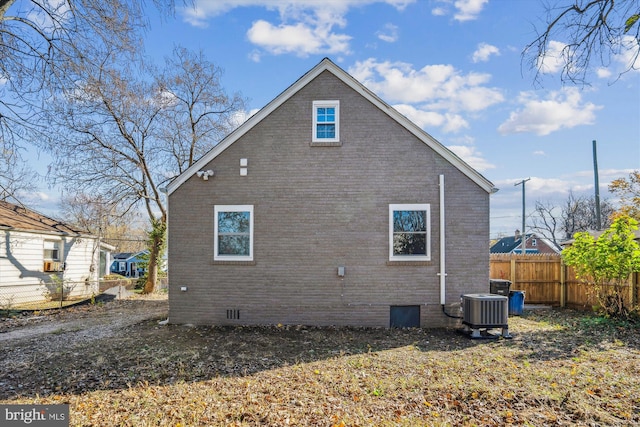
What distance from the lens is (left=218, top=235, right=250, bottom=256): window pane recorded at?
32.3ft

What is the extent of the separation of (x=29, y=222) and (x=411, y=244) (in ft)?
52.8

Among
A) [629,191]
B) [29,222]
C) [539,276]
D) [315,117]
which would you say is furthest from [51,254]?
[629,191]

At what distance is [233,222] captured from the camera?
32.5 ft

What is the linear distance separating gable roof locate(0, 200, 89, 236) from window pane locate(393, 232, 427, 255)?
14.1m

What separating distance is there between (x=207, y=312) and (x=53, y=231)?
1080cm

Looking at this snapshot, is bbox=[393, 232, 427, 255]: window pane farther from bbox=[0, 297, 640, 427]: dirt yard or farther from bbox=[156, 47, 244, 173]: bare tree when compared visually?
bbox=[156, 47, 244, 173]: bare tree

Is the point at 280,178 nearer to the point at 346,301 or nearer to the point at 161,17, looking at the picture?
the point at 346,301

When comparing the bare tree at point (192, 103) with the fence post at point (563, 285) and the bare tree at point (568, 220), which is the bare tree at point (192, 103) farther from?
the bare tree at point (568, 220)

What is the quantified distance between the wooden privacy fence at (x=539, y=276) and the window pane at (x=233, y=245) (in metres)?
9.30

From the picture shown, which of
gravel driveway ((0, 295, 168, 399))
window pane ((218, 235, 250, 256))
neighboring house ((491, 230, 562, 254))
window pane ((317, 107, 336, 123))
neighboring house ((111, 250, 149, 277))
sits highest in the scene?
window pane ((317, 107, 336, 123))

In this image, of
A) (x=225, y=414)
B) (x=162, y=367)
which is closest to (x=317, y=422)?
(x=225, y=414)

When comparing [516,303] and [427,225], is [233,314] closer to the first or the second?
[427,225]

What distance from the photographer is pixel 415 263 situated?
31.5 ft

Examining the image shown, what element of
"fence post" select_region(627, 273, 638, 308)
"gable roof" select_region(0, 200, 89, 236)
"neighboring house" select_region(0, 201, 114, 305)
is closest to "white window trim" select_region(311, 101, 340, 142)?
"fence post" select_region(627, 273, 638, 308)
